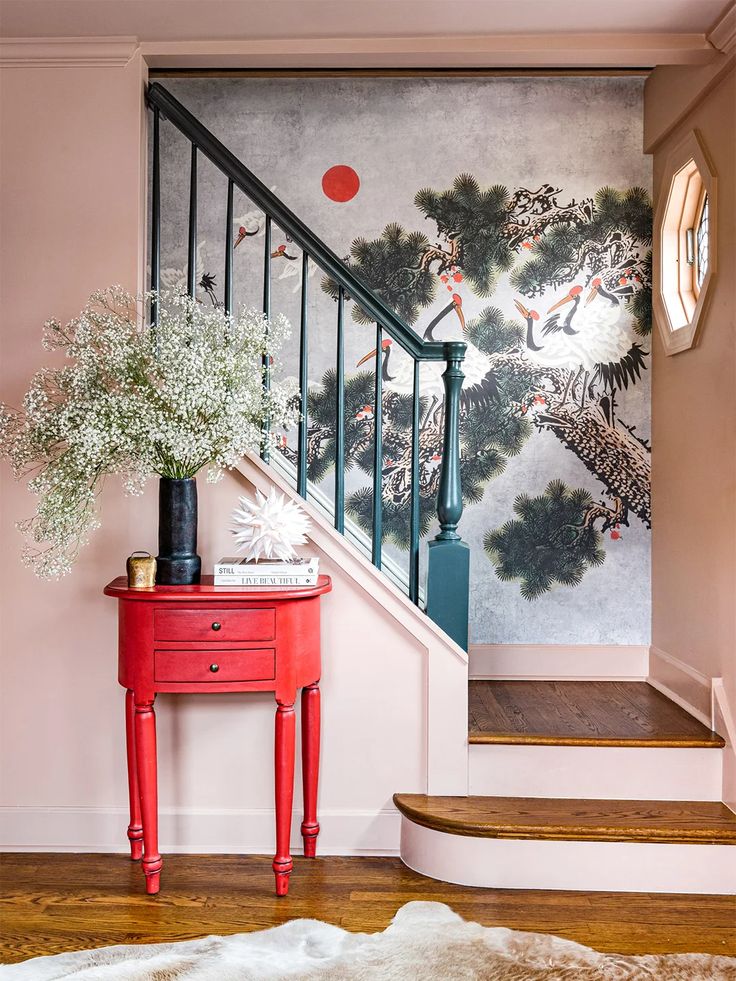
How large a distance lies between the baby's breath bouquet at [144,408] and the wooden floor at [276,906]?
96cm

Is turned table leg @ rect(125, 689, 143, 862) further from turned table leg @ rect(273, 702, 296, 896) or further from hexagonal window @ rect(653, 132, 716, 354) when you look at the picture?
hexagonal window @ rect(653, 132, 716, 354)

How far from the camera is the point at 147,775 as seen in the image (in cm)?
229

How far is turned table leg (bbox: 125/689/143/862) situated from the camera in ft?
8.01

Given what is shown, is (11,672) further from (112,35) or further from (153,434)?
(112,35)

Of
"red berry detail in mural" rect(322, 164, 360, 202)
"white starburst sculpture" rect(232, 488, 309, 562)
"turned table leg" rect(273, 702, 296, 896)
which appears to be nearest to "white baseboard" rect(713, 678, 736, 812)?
"turned table leg" rect(273, 702, 296, 896)

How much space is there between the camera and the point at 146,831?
230 cm

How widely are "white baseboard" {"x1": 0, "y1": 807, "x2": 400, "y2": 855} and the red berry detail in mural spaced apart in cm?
248

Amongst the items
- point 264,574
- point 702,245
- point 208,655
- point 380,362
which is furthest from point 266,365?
point 702,245

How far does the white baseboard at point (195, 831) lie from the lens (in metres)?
2.62

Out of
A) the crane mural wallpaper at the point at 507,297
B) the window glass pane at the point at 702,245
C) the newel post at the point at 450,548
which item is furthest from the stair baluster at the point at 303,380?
the window glass pane at the point at 702,245

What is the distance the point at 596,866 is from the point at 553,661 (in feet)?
3.76

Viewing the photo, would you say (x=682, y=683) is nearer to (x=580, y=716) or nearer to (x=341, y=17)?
(x=580, y=716)

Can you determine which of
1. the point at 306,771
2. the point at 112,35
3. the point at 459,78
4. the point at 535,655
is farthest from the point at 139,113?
the point at 535,655

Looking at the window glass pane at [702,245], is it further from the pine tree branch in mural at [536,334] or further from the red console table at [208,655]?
the red console table at [208,655]
